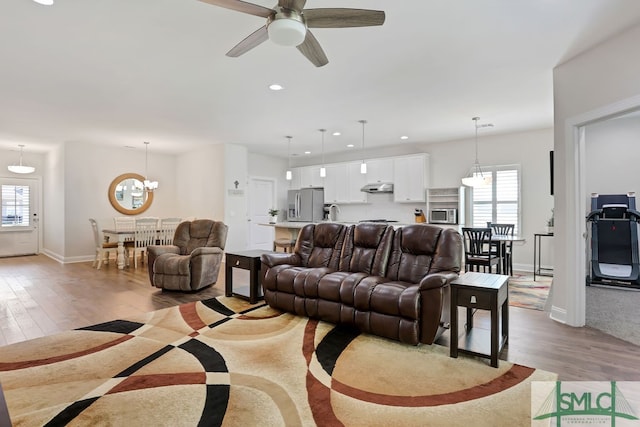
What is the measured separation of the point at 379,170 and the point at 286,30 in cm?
592

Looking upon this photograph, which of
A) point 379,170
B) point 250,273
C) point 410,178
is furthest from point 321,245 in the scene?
point 379,170

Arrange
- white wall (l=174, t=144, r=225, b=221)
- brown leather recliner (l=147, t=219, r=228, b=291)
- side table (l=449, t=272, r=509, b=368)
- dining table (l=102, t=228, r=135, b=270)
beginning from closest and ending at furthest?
side table (l=449, t=272, r=509, b=368)
brown leather recliner (l=147, t=219, r=228, b=291)
dining table (l=102, t=228, r=135, b=270)
white wall (l=174, t=144, r=225, b=221)

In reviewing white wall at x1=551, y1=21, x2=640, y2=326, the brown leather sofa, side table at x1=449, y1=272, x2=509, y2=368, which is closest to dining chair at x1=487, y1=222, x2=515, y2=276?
white wall at x1=551, y1=21, x2=640, y2=326

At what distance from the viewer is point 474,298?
8.59 ft

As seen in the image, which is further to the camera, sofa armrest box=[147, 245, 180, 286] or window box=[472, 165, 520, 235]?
window box=[472, 165, 520, 235]

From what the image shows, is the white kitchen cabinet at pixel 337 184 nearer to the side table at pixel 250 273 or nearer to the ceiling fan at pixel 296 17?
the side table at pixel 250 273

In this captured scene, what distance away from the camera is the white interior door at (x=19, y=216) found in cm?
827

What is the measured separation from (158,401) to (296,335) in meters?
1.30

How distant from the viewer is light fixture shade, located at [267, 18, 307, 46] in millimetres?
2018

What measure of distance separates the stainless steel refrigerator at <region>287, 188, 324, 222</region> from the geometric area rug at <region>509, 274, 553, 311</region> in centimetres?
464

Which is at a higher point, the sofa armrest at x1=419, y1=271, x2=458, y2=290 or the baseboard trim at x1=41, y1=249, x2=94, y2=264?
the sofa armrest at x1=419, y1=271, x2=458, y2=290

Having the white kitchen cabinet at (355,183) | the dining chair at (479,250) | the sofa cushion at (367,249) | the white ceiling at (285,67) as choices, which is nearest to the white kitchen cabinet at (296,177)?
the white kitchen cabinet at (355,183)

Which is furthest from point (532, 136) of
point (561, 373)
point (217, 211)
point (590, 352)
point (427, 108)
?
point (217, 211)

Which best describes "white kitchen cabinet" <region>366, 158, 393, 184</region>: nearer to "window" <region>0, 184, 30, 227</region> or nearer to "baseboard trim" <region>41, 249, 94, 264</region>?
"baseboard trim" <region>41, 249, 94, 264</region>
